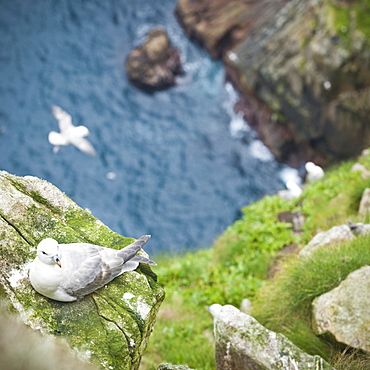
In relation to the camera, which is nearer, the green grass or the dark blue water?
the green grass

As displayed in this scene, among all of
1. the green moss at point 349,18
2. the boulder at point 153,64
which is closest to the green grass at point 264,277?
the green moss at point 349,18

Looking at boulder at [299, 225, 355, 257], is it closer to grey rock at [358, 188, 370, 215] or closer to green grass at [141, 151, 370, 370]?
green grass at [141, 151, 370, 370]

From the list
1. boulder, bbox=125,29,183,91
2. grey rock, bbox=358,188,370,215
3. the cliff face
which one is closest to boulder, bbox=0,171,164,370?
grey rock, bbox=358,188,370,215

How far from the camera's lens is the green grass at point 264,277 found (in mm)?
5324

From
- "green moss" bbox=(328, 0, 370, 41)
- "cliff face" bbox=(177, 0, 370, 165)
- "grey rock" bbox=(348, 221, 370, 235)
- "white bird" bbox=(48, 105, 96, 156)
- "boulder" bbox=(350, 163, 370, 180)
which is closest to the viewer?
"grey rock" bbox=(348, 221, 370, 235)

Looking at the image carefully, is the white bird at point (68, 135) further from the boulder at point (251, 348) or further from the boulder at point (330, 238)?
the boulder at point (251, 348)

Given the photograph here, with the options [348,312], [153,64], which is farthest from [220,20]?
[348,312]

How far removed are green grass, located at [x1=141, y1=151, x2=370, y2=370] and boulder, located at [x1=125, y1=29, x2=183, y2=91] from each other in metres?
9.88

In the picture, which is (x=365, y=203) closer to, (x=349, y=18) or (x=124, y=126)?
(x=349, y=18)

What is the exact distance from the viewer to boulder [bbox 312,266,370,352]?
4520mm

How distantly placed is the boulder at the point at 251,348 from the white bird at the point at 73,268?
1269 mm

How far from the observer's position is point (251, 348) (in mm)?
4105

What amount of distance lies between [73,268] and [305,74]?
12.8 m

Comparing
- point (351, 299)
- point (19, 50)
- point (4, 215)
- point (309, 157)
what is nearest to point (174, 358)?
point (351, 299)
